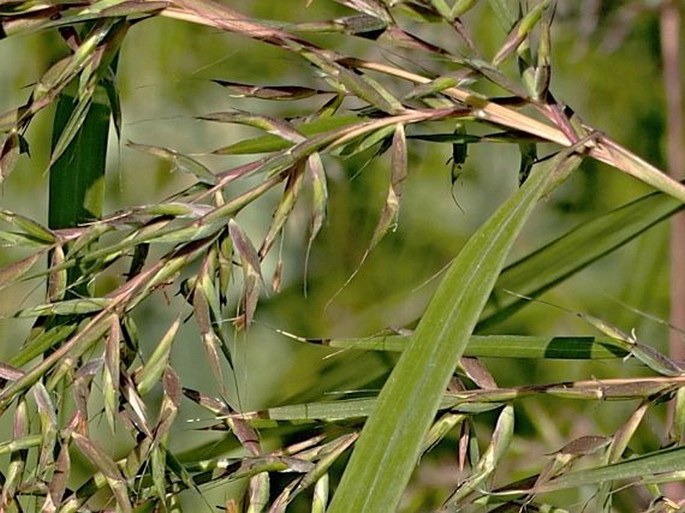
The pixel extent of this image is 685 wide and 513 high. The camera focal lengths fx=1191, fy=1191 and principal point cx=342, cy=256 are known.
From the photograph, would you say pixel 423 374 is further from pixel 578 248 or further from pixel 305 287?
pixel 578 248

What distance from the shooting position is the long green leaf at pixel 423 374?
0.58 m

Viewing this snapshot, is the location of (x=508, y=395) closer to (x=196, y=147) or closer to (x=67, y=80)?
(x=67, y=80)

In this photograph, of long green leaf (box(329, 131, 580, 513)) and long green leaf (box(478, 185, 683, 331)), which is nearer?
long green leaf (box(329, 131, 580, 513))

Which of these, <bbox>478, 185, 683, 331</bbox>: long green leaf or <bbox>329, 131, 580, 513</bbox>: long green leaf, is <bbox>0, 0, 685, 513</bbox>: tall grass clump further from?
<bbox>478, 185, 683, 331</bbox>: long green leaf

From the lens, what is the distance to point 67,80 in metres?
0.63

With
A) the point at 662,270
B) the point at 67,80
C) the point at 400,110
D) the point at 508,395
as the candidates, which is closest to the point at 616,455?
the point at 508,395

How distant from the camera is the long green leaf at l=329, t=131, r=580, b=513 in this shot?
0.58 m

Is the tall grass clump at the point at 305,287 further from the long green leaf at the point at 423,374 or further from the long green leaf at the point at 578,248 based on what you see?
the long green leaf at the point at 578,248

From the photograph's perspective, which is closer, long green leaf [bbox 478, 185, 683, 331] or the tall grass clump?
the tall grass clump

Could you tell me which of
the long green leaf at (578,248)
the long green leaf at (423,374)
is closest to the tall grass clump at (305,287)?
the long green leaf at (423,374)

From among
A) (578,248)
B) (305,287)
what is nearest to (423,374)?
(305,287)

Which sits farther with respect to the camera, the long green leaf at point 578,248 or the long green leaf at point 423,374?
the long green leaf at point 578,248

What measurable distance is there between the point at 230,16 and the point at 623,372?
1.06m

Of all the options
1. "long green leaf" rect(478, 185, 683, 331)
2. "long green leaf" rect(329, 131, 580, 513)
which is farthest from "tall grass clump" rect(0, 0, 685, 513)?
"long green leaf" rect(478, 185, 683, 331)
